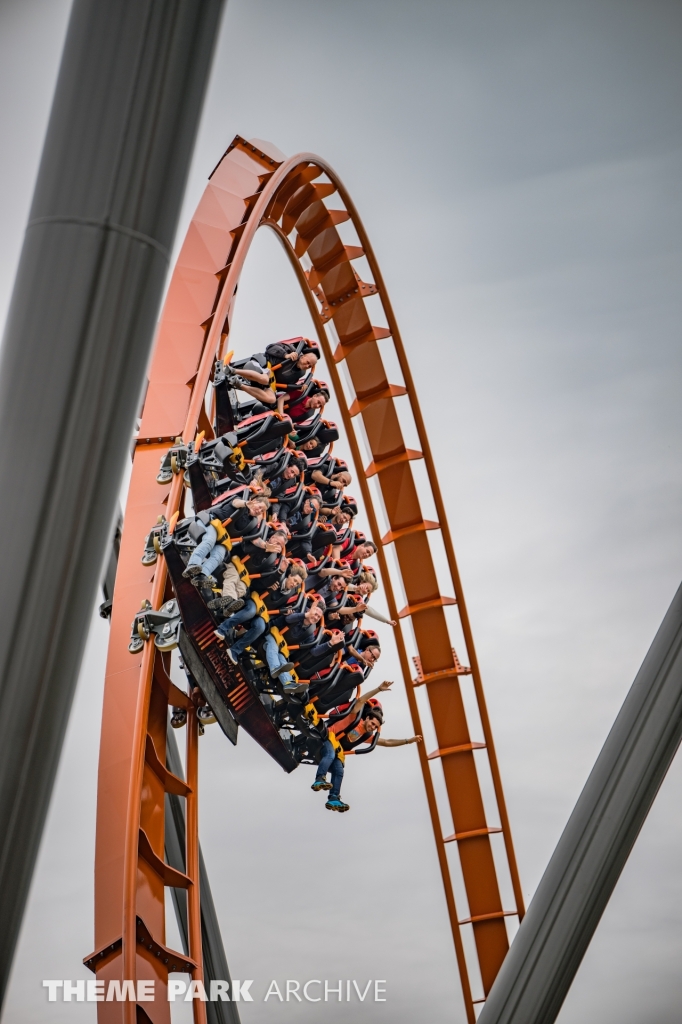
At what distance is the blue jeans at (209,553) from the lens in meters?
6.98

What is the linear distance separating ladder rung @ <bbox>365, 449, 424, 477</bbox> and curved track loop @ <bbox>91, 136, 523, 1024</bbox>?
0.06 ft

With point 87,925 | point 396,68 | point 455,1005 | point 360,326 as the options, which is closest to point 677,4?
point 396,68

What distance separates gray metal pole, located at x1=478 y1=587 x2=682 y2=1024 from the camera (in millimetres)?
5531

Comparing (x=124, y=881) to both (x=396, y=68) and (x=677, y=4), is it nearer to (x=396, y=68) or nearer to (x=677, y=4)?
(x=396, y=68)

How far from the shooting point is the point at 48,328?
2.06 metres

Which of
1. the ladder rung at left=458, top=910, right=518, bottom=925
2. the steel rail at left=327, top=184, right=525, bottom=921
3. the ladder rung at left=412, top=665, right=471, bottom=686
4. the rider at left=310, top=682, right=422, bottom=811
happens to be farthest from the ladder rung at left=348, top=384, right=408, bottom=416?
the ladder rung at left=458, top=910, right=518, bottom=925

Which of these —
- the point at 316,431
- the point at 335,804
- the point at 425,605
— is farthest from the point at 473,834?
the point at 316,431

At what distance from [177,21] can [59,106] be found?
0.29 m

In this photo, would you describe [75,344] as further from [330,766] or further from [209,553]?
[330,766]

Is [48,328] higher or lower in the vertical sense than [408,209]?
lower

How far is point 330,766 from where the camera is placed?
27.4ft

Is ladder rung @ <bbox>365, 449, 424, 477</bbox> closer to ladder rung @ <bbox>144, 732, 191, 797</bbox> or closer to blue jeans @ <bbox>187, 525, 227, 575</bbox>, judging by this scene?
blue jeans @ <bbox>187, 525, 227, 575</bbox>

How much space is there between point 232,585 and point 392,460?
17.9ft

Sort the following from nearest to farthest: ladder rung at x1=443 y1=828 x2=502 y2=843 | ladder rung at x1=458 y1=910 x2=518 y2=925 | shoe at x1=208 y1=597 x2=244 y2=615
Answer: shoe at x1=208 y1=597 x2=244 y2=615 → ladder rung at x1=458 y1=910 x2=518 y2=925 → ladder rung at x1=443 y1=828 x2=502 y2=843
